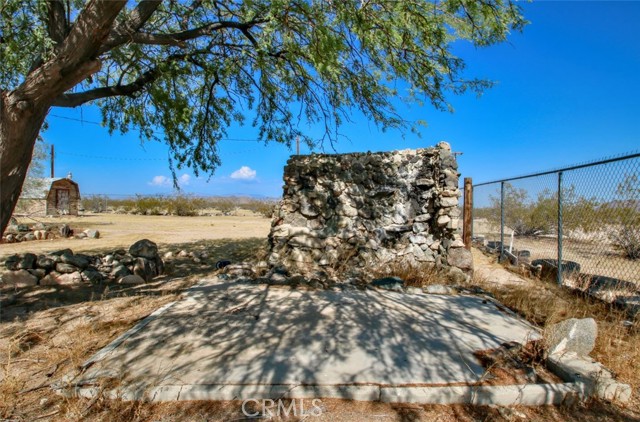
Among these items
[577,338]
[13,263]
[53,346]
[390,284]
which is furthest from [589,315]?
[13,263]

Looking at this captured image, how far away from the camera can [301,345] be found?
11.5ft

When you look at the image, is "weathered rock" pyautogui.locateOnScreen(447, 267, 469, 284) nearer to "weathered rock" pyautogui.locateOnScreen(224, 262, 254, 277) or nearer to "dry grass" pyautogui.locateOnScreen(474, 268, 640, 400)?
"dry grass" pyautogui.locateOnScreen(474, 268, 640, 400)

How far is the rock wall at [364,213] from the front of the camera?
24.0 feet

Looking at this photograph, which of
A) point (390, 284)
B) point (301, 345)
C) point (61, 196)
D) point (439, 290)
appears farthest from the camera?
point (61, 196)

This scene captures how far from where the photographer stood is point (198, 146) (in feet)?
26.3

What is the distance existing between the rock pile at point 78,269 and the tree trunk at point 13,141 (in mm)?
2397

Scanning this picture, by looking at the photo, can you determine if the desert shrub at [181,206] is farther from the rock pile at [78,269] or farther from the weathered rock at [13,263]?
the weathered rock at [13,263]

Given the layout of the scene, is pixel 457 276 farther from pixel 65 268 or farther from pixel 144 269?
pixel 65 268

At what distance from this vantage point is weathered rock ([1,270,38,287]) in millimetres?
5921

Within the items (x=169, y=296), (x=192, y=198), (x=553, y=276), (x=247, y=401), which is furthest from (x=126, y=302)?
(x=192, y=198)

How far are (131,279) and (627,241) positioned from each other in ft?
27.8

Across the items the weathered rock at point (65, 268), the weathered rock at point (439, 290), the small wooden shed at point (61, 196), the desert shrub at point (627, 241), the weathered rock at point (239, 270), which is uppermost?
the small wooden shed at point (61, 196)

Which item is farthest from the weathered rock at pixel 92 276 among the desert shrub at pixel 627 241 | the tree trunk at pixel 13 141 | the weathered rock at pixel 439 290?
the desert shrub at pixel 627 241

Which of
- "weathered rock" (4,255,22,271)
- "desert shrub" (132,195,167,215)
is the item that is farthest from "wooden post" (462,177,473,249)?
"desert shrub" (132,195,167,215)
